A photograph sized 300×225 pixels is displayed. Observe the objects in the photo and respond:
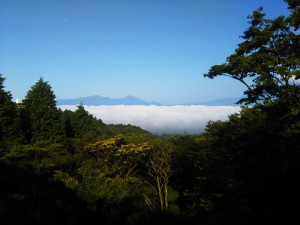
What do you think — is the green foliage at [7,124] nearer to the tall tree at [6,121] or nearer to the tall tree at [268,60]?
the tall tree at [6,121]

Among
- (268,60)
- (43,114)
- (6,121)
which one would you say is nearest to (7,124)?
(6,121)

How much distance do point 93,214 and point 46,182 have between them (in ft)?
15.5

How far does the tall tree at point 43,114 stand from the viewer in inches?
1224

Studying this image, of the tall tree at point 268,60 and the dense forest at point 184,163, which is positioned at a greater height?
the tall tree at point 268,60

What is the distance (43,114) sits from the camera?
32156mm

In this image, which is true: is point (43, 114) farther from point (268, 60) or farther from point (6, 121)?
point (268, 60)

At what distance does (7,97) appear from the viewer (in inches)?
1135

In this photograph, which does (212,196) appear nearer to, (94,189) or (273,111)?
(94,189)

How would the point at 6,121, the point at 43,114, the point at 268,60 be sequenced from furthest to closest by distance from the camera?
the point at 43,114 → the point at 6,121 → the point at 268,60

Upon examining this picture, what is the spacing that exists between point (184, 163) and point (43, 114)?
18111mm

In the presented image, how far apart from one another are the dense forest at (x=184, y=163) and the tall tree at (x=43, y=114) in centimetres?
12

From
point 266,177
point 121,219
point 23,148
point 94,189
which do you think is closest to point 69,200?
point 94,189

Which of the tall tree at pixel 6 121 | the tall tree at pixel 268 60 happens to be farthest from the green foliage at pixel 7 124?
the tall tree at pixel 268 60

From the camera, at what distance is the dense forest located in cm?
1070
